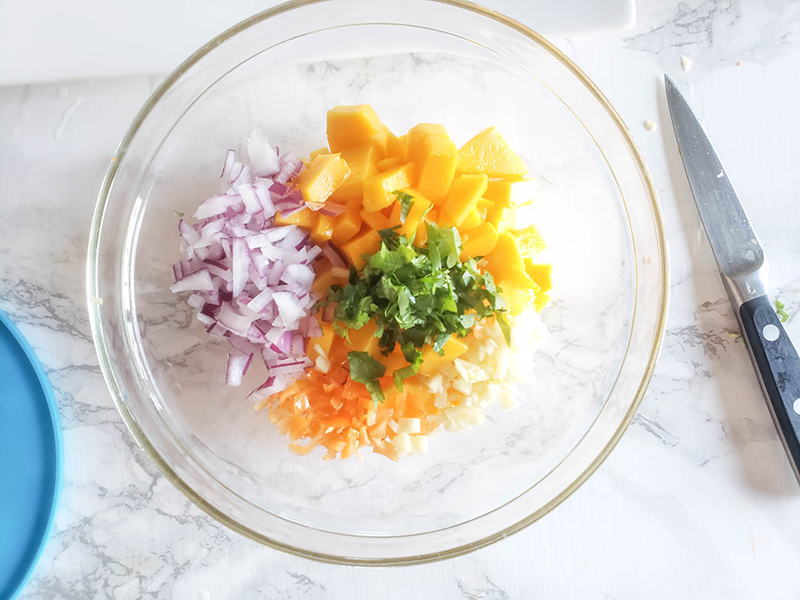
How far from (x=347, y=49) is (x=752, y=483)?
4.01 ft

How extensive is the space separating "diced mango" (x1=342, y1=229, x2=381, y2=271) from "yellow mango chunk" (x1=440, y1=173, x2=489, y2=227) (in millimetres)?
116

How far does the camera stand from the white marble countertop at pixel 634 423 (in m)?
1.34

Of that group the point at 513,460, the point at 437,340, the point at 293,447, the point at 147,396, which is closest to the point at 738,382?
the point at 513,460

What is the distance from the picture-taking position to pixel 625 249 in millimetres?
1298

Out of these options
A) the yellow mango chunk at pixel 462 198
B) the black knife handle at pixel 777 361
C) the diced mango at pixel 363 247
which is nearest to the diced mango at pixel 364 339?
the diced mango at pixel 363 247

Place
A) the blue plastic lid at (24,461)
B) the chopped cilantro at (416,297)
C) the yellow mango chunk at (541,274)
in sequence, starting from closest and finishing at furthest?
the chopped cilantro at (416,297) → the yellow mango chunk at (541,274) → the blue plastic lid at (24,461)

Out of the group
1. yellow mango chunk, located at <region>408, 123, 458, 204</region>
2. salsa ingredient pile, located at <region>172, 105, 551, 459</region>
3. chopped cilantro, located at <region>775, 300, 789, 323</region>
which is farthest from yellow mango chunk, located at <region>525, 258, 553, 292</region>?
chopped cilantro, located at <region>775, 300, 789, 323</region>

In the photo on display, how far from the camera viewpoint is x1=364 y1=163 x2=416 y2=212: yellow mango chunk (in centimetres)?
108

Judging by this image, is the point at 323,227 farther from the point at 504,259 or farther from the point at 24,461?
the point at 24,461

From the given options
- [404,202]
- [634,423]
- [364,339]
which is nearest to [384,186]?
[404,202]

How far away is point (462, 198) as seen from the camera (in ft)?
3.61

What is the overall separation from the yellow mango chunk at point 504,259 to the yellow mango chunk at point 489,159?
0.38 feet

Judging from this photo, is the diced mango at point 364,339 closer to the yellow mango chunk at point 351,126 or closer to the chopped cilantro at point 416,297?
the chopped cilantro at point 416,297

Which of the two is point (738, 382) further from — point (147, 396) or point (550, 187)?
point (147, 396)
